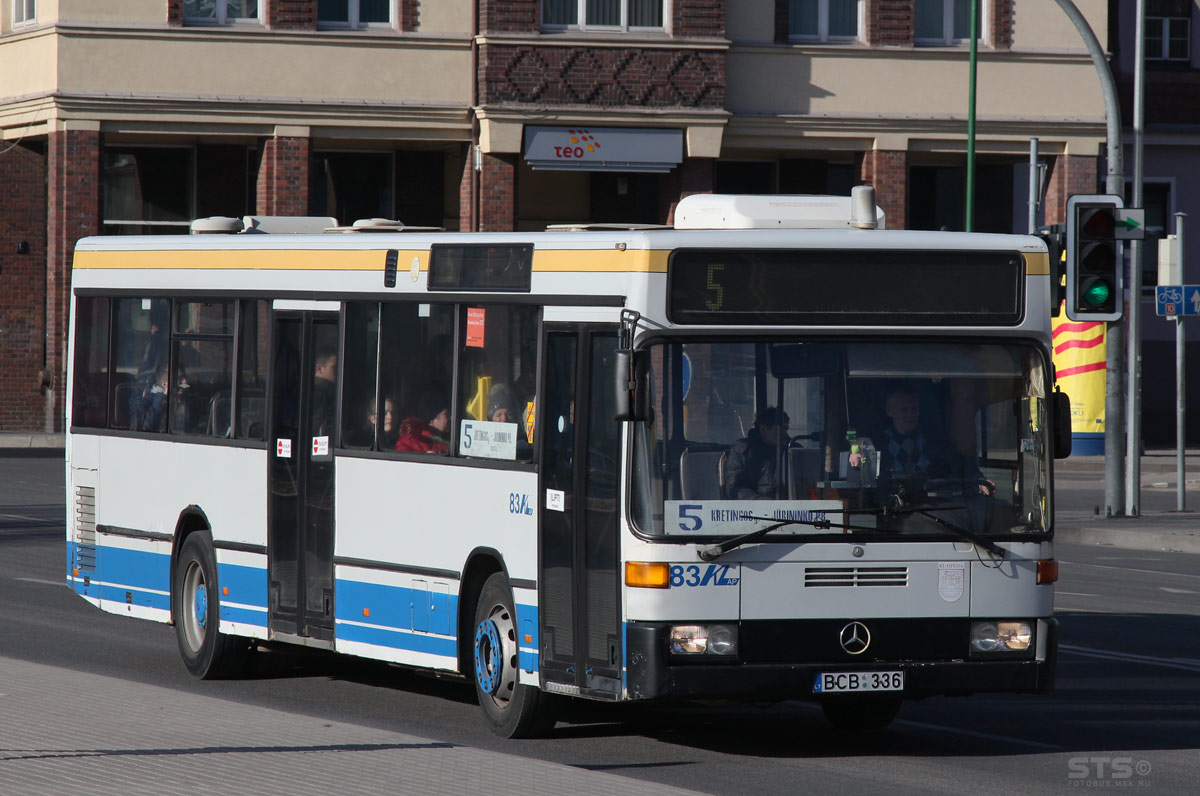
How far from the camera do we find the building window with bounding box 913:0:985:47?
36.9m

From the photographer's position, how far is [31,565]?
59.7 feet

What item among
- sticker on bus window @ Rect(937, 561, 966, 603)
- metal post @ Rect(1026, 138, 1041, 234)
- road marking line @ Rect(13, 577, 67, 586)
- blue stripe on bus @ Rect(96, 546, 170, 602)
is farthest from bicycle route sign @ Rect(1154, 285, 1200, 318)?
sticker on bus window @ Rect(937, 561, 966, 603)

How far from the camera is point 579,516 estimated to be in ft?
29.9

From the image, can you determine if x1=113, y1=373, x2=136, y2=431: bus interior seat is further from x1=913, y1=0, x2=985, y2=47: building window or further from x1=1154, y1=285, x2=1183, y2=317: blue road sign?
x1=913, y1=0, x2=985, y2=47: building window

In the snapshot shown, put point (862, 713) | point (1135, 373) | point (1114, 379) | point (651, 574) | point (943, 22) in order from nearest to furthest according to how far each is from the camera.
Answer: point (651, 574) → point (862, 713) → point (1114, 379) → point (1135, 373) → point (943, 22)

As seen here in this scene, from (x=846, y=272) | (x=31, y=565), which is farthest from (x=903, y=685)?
(x=31, y=565)

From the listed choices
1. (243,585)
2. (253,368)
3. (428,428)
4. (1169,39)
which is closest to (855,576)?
(428,428)

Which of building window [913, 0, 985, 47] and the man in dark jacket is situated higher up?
building window [913, 0, 985, 47]

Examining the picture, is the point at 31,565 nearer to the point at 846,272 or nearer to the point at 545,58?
the point at 846,272

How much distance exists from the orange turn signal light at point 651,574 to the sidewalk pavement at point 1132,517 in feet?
45.4

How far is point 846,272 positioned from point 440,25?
2730 cm

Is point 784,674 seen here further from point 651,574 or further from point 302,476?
point 302,476

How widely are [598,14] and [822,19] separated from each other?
4272 millimetres

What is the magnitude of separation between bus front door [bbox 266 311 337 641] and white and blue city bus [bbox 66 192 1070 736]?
0.27 metres
